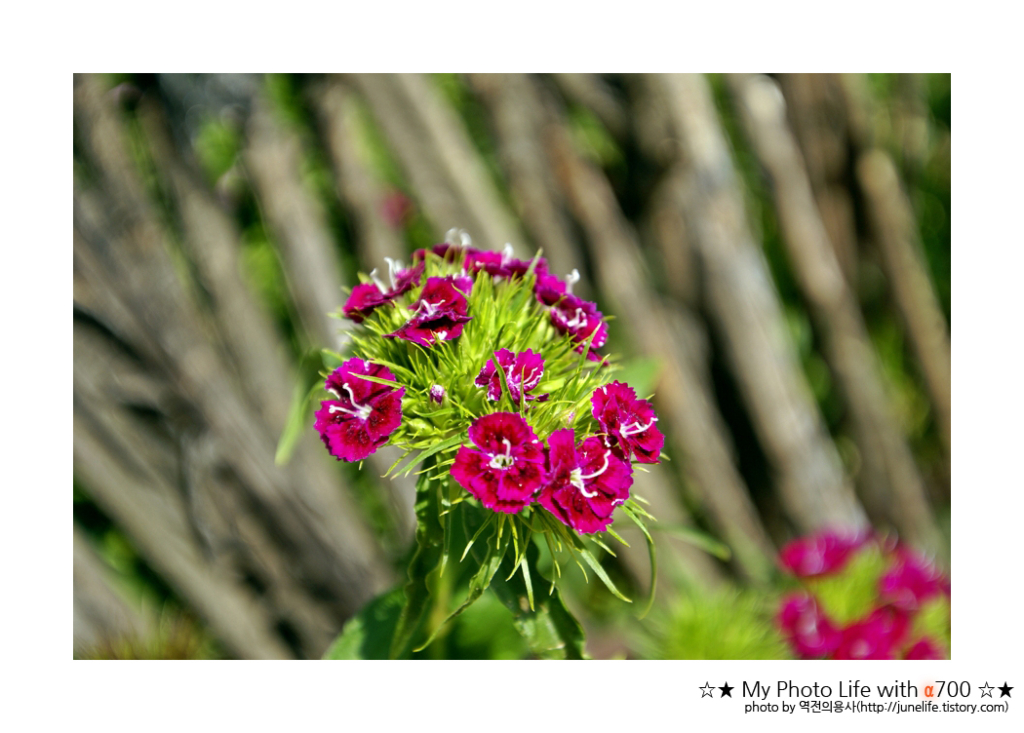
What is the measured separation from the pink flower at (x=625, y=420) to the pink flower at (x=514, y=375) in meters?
0.07

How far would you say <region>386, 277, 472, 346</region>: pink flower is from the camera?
2.26 feet

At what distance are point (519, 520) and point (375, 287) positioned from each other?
37 cm

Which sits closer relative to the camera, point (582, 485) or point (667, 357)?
point (582, 485)

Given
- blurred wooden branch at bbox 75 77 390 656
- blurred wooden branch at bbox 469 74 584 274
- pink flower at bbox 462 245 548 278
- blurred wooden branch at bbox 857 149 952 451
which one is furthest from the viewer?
blurred wooden branch at bbox 857 149 952 451

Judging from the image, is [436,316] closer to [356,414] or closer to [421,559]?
[356,414]

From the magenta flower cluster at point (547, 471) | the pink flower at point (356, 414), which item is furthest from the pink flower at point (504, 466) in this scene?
the pink flower at point (356, 414)

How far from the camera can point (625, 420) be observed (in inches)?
25.6

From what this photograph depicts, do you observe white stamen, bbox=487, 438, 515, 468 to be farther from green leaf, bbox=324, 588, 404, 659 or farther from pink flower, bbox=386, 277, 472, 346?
green leaf, bbox=324, 588, 404, 659

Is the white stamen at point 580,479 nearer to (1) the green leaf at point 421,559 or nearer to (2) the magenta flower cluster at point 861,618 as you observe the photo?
(1) the green leaf at point 421,559

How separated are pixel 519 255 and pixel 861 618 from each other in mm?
1303

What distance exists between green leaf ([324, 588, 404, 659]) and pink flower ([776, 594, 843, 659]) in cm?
93

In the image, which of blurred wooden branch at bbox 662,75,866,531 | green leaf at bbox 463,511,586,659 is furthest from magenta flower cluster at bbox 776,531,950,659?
green leaf at bbox 463,511,586,659

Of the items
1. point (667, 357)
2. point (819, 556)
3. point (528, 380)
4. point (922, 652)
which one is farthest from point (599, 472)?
point (667, 357)
